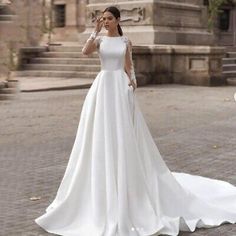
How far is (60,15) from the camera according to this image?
31641 millimetres

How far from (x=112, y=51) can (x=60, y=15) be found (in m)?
26.5

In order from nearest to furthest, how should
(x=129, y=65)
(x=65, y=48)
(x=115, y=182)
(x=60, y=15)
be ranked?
(x=115, y=182)
(x=129, y=65)
(x=65, y=48)
(x=60, y=15)

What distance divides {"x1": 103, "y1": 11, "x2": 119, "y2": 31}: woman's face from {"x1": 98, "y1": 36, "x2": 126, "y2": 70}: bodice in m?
0.10

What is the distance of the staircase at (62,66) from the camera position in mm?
20969

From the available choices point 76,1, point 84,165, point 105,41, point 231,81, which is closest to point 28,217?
point 84,165

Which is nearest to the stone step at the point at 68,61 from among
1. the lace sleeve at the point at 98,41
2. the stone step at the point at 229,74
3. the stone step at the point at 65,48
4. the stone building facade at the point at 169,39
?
the stone step at the point at 65,48

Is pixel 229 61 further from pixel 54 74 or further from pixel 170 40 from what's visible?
pixel 54 74

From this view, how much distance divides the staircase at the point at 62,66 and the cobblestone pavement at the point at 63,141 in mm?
2690

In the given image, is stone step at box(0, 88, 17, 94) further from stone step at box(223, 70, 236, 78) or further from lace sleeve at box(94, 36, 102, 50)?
stone step at box(223, 70, 236, 78)

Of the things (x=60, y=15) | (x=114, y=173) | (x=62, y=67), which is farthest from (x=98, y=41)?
(x=60, y=15)

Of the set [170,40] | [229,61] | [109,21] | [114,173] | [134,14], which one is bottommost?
[229,61]

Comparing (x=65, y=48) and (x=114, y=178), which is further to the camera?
(x=65, y=48)

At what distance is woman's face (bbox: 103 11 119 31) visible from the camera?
5546 mm

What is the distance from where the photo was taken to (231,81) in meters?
22.4
